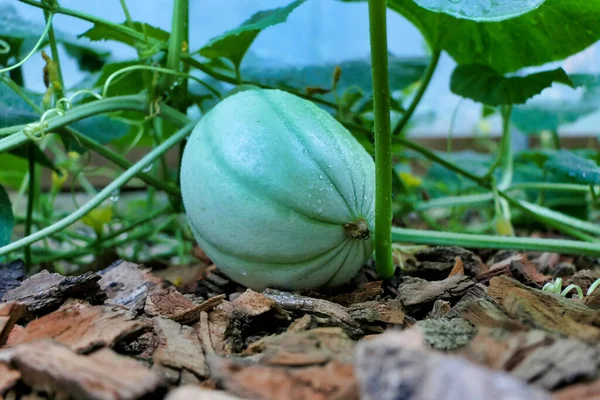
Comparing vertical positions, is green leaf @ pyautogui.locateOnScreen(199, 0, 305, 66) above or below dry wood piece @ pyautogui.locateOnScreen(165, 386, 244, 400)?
above

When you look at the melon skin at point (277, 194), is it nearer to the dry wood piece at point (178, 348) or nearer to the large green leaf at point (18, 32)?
the dry wood piece at point (178, 348)

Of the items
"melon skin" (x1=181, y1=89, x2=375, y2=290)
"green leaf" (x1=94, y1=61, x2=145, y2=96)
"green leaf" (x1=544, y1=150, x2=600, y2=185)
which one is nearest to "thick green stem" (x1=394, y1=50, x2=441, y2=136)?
"green leaf" (x1=544, y1=150, x2=600, y2=185)

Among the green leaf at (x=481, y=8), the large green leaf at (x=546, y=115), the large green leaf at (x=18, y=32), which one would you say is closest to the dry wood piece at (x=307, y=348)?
the green leaf at (x=481, y=8)

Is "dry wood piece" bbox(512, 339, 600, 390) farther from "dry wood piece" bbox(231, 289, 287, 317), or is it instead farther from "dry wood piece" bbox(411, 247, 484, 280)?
"dry wood piece" bbox(411, 247, 484, 280)

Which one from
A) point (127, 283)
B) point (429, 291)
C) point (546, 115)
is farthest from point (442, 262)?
point (546, 115)

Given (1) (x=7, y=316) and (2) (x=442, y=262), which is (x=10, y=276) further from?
(2) (x=442, y=262)
